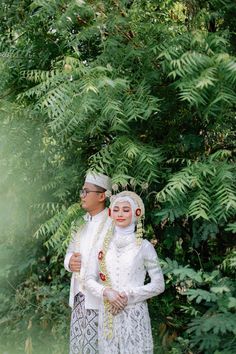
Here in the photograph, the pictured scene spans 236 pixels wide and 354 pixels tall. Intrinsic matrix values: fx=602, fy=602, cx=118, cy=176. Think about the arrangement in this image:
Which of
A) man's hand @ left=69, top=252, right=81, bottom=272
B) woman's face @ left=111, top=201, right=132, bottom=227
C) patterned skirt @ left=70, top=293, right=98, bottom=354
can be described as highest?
woman's face @ left=111, top=201, right=132, bottom=227

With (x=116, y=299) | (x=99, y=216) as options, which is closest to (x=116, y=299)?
(x=116, y=299)

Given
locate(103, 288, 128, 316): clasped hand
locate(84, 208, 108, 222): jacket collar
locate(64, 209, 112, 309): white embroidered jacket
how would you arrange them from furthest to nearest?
1. locate(84, 208, 108, 222): jacket collar
2. locate(64, 209, 112, 309): white embroidered jacket
3. locate(103, 288, 128, 316): clasped hand

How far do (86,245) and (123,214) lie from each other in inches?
22.1

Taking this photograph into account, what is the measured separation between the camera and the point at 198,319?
458 centimetres

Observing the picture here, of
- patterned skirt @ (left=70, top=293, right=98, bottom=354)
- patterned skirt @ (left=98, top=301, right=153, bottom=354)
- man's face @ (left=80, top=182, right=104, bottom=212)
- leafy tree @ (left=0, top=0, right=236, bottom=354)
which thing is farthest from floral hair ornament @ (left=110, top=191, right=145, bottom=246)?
patterned skirt @ (left=70, top=293, right=98, bottom=354)

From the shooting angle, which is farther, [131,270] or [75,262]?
[75,262]

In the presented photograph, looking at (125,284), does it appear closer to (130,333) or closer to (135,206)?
(130,333)

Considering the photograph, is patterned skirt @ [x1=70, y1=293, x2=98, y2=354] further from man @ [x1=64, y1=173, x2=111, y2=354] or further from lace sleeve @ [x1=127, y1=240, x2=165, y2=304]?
lace sleeve @ [x1=127, y1=240, x2=165, y2=304]

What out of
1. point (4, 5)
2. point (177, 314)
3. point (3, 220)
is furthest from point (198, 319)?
point (4, 5)

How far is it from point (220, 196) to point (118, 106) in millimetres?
1045

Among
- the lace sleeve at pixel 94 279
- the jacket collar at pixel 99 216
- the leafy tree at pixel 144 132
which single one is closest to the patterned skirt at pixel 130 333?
the lace sleeve at pixel 94 279

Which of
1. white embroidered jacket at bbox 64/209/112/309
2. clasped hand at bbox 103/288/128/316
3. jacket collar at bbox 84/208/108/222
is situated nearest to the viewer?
clasped hand at bbox 103/288/128/316

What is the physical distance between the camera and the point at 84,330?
16.1 ft

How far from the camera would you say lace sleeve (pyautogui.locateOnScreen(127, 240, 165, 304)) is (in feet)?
14.7
